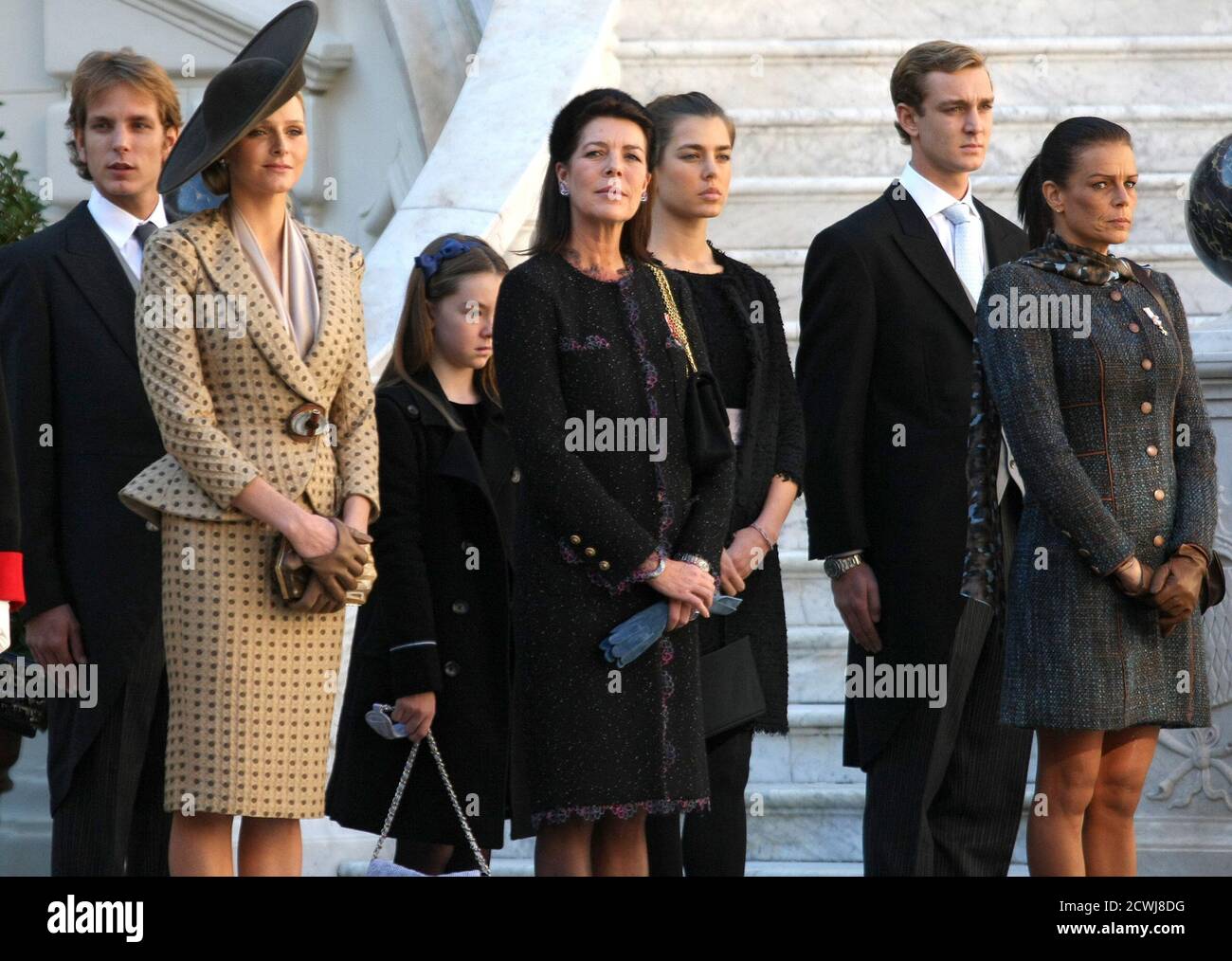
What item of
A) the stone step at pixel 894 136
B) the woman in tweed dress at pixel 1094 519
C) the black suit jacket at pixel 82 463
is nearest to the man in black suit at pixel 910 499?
the woman in tweed dress at pixel 1094 519

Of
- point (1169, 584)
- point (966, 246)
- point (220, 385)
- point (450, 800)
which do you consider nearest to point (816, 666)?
point (966, 246)

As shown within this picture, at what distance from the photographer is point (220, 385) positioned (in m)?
4.75

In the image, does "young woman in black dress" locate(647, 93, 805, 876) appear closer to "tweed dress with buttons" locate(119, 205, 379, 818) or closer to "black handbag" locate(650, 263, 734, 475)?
"black handbag" locate(650, 263, 734, 475)

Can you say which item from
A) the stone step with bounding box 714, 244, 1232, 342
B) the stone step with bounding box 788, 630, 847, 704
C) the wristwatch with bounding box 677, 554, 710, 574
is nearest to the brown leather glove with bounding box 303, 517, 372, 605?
the wristwatch with bounding box 677, 554, 710, 574

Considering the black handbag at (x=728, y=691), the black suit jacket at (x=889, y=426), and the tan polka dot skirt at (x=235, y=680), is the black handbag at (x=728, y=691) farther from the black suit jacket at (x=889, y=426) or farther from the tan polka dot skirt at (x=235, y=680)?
the tan polka dot skirt at (x=235, y=680)

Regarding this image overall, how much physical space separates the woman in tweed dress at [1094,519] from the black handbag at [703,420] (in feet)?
2.22

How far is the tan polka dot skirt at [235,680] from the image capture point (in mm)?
4586

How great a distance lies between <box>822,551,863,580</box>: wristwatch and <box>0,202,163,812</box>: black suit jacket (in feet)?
5.32
